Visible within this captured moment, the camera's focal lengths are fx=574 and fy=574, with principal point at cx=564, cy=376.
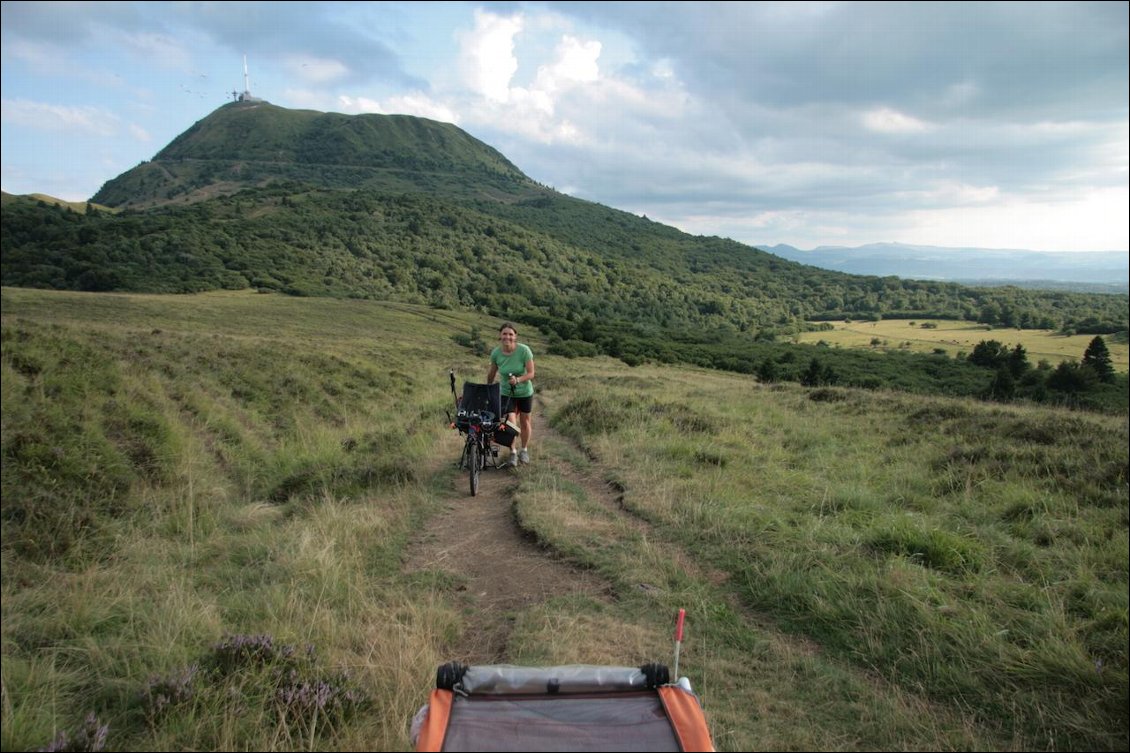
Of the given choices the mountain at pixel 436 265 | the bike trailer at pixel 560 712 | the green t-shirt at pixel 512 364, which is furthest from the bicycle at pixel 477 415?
the bike trailer at pixel 560 712

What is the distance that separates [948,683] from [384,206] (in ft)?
453

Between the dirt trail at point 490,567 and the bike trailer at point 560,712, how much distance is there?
118 cm

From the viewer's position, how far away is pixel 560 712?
2.59 metres

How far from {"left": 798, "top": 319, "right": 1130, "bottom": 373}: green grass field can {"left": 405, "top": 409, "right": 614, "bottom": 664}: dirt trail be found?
3602cm

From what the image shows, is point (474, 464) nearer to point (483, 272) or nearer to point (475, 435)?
point (475, 435)

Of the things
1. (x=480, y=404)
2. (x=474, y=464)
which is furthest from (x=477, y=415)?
(x=474, y=464)

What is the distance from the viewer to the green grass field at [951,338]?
35.3 meters

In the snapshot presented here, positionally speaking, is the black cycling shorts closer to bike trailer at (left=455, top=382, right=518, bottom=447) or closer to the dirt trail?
bike trailer at (left=455, top=382, right=518, bottom=447)

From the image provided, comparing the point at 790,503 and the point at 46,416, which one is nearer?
the point at 46,416

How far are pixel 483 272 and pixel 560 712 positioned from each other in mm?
109674

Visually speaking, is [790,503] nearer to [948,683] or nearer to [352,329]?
[948,683]

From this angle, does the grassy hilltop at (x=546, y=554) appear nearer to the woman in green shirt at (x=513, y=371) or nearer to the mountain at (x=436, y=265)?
the mountain at (x=436, y=265)

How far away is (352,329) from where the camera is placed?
34500mm

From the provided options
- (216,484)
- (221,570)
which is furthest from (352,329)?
(221,570)
